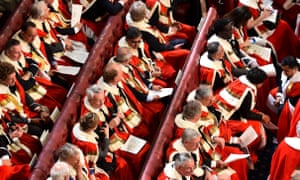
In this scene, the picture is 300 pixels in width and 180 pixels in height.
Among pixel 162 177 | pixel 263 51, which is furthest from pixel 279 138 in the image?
pixel 162 177

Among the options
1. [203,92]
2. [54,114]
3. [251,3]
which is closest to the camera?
[203,92]

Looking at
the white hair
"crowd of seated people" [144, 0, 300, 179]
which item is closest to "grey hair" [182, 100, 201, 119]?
"crowd of seated people" [144, 0, 300, 179]

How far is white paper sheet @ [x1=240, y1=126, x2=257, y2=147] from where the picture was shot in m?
6.46

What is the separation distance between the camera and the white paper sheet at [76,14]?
24.0 feet

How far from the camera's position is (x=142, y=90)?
22.1 ft

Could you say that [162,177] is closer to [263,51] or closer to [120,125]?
[120,125]

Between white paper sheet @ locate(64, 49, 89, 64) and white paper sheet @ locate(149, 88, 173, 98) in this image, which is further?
white paper sheet @ locate(64, 49, 89, 64)

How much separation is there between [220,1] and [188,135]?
2412 millimetres

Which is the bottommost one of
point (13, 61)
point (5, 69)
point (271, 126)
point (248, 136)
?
point (271, 126)

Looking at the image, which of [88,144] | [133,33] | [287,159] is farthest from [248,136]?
[88,144]

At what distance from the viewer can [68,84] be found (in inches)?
273

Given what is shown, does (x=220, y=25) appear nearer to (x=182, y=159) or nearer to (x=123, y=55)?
(x=123, y=55)

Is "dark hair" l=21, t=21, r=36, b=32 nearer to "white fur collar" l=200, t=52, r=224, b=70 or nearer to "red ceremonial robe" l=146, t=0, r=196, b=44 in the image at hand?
"red ceremonial robe" l=146, t=0, r=196, b=44

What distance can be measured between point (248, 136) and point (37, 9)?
2191 millimetres
